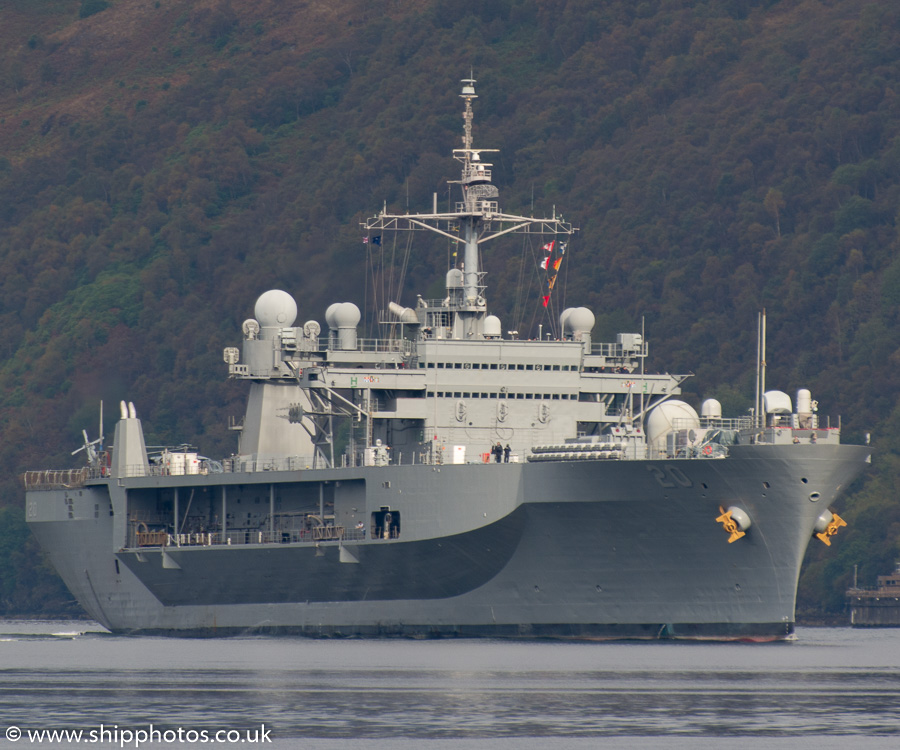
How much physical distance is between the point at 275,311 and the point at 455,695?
2597 centimetres

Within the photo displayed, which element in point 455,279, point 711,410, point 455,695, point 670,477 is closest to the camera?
point 455,695

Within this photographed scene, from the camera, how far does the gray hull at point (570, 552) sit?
54.1 metres

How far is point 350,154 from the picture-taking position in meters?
154

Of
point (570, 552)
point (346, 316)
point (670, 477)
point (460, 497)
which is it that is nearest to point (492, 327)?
point (346, 316)

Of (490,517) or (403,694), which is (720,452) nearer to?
(490,517)

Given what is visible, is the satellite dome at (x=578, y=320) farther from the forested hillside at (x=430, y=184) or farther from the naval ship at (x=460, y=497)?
the forested hillside at (x=430, y=184)

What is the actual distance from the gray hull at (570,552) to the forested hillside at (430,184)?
122 ft

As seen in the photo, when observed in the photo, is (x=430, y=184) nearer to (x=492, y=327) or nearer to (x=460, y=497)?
(x=492, y=327)

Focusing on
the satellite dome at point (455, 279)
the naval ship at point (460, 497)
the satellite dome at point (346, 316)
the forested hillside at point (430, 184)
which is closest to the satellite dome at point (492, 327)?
the naval ship at point (460, 497)

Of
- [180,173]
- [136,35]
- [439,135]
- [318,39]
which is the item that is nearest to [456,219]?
[439,135]

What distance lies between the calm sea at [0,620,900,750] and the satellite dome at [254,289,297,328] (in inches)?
468

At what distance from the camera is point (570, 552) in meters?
55.8

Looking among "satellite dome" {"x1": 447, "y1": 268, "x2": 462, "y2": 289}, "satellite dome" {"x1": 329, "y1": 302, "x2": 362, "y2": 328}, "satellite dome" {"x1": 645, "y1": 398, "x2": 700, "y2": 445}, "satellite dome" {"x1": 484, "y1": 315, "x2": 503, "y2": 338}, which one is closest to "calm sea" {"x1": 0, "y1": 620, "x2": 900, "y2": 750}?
"satellite dome" {"x1": 645, "y1": 398, "x2": 700, "y2": 445}

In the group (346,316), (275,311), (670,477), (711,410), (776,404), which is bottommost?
(670,477)
